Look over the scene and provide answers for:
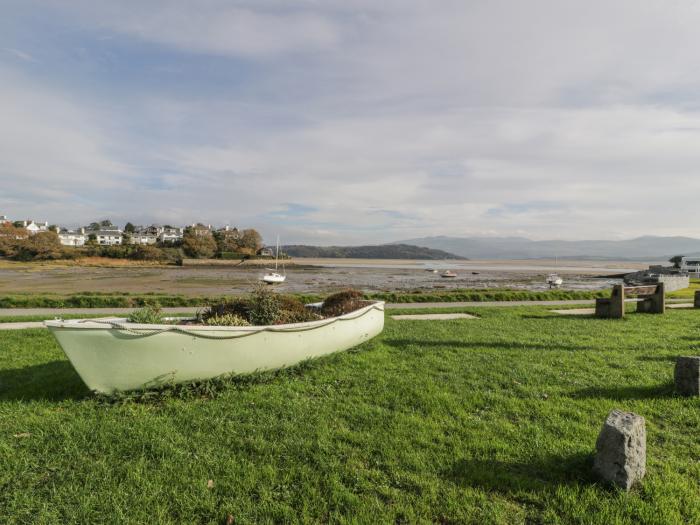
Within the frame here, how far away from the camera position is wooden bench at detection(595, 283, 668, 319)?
12438 mm

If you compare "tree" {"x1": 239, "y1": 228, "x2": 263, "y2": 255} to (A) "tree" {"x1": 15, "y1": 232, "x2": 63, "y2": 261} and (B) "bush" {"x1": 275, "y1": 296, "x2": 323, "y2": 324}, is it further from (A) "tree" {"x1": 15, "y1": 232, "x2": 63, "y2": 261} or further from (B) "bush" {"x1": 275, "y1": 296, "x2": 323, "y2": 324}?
(B) "bush" {"x1": 275, "y1": 296, "x2": 323, "y2": 324}

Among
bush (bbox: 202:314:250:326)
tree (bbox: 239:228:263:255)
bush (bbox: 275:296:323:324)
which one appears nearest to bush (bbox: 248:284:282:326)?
bush (bbox: 275:296:323:324)

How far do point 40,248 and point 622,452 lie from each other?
109m

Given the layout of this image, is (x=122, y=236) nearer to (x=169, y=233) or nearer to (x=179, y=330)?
(x=169, y=233)

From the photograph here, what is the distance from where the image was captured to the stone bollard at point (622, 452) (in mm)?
3209

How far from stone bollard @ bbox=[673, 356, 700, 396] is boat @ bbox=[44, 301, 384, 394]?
18.3 ft

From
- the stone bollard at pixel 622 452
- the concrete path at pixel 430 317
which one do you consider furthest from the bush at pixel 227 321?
the concrete path at pixel 430 317

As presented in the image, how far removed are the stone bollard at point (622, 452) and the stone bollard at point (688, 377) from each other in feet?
9.20

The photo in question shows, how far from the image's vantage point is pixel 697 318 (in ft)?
40.1

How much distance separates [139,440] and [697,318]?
15.4m

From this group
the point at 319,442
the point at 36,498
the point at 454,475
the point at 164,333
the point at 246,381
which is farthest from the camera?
the point at 246,381

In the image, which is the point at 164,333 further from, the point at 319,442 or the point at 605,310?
the point at 605,310

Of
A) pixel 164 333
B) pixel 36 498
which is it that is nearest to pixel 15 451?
pixel 36 498

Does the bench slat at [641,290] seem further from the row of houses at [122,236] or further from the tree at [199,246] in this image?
the row of houses at [122,236]
